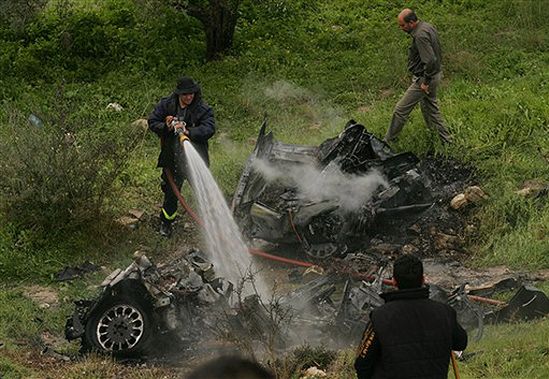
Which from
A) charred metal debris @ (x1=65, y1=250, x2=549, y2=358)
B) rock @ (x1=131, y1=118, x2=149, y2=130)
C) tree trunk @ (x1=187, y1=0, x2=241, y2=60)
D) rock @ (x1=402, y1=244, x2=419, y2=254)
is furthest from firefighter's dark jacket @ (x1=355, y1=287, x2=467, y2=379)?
tree trunk @ (x1=187, y1=0, x2=241, y2=60)

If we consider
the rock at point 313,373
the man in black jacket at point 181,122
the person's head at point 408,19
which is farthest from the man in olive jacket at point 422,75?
the rock at point 313,373

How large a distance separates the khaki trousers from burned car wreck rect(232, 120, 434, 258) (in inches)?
64.7

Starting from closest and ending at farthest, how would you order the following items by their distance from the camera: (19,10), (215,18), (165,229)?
1. (165,229)
2. (19,10)
3. (215,18)

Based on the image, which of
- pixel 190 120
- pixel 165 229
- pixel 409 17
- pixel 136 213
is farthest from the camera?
pixel 409 17

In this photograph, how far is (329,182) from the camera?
408 inches

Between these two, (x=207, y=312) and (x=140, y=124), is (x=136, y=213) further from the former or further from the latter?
(x=207, y=312)

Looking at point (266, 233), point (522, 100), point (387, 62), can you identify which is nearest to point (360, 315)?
point (266, 233)

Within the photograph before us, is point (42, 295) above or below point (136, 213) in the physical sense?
below

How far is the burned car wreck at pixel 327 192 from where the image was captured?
1007cm

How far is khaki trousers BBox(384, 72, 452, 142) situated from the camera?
12.3 metres

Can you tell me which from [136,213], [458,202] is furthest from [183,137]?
[458,202]

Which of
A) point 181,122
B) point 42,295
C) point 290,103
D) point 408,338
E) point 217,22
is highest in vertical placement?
point 217,22

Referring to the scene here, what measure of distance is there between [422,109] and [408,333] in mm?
7905

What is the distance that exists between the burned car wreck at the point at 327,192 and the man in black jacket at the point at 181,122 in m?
0.65
